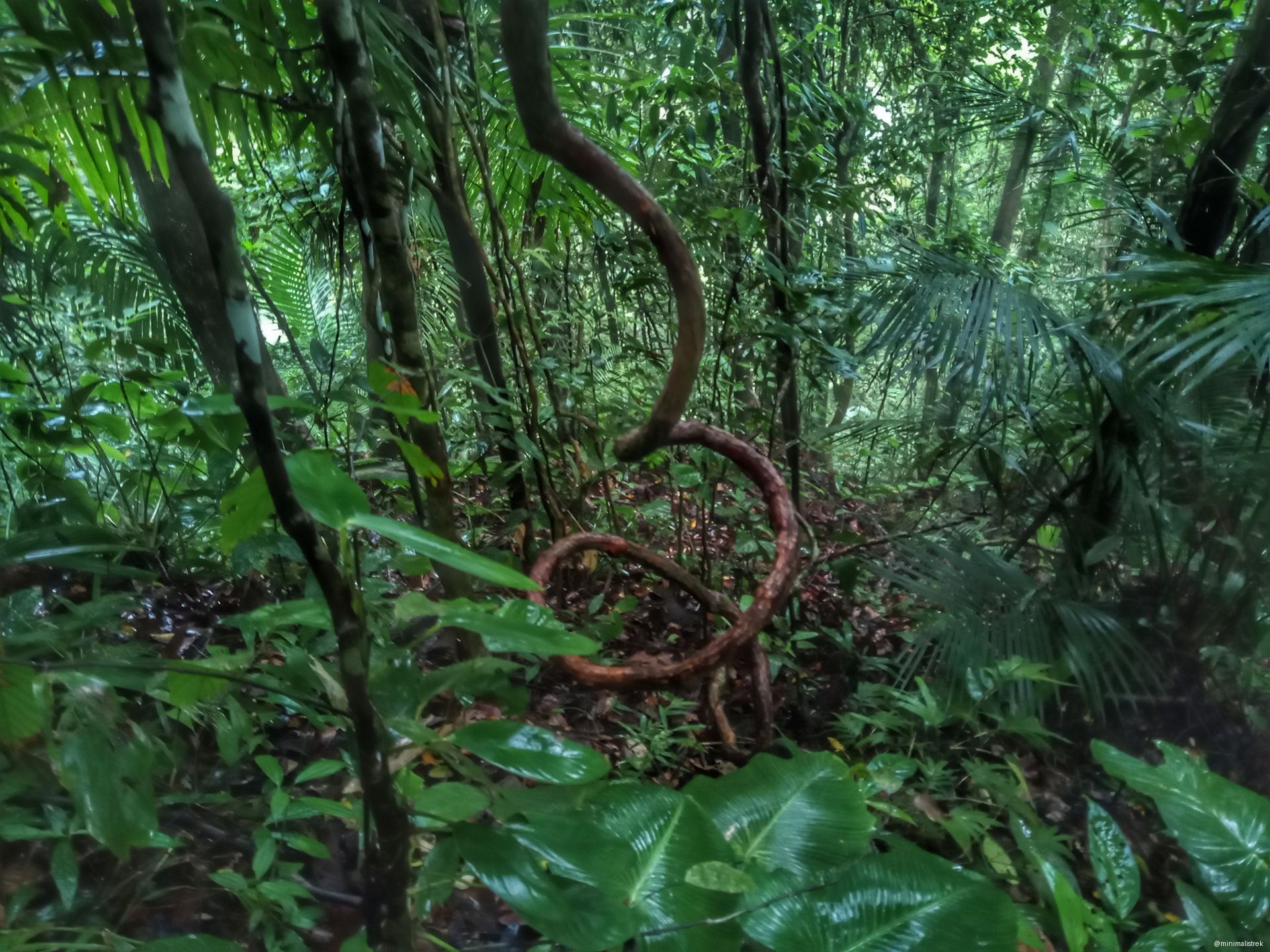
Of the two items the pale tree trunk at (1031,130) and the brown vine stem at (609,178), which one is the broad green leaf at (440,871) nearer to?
the brown vine stem at (609,178)

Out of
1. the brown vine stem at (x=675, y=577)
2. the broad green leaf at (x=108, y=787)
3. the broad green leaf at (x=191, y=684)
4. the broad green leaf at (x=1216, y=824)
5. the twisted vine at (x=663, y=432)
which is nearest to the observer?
the broad green leaf at (x=108, y=787)

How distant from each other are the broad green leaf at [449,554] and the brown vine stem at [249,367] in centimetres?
6

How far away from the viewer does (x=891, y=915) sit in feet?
2.38

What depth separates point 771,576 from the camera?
57.0 inches

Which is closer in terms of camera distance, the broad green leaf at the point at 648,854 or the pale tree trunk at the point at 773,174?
the broad green leaf at the point at 648,854

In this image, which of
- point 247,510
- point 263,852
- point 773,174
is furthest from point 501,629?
point 773,174

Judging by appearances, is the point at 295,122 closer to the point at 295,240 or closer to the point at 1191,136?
the point at 295,240

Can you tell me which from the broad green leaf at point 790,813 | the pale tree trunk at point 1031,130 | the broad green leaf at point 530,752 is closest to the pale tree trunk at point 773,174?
the pale tree trunk at point 1031,130

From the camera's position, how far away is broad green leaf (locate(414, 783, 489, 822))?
676 mm

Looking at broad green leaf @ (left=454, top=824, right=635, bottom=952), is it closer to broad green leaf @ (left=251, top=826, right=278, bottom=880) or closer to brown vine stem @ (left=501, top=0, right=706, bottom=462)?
broad green leaf @ (left=251, top=826, right=278, bottom=880)

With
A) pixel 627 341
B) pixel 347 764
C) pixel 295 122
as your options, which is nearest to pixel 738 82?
pixel 627 341

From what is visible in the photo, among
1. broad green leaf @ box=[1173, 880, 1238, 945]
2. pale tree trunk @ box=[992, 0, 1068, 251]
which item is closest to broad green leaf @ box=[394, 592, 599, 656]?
broad green leaf @ box=[1173, 880, 1238, 945]

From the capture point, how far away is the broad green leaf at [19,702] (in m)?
0.65

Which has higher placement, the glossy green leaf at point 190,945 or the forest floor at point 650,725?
the glossy green leaf at point 190,945
